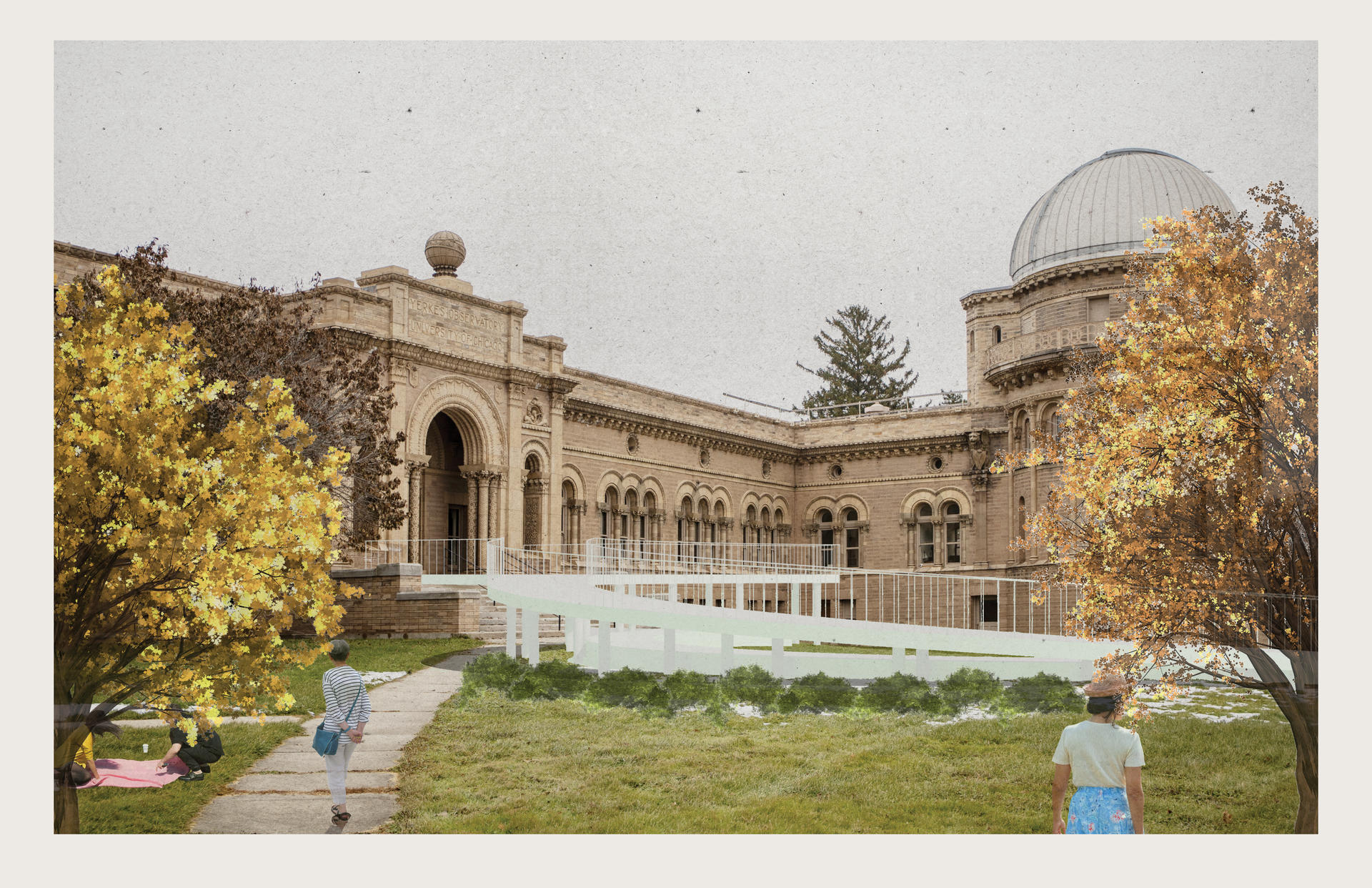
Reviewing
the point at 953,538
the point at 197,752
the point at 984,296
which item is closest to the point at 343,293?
the point at 197,752

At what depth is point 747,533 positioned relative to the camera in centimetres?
1412

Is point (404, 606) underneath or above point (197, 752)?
above

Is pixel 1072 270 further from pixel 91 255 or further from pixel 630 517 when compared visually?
pixel 630 517

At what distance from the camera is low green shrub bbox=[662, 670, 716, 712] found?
7609 millimetres

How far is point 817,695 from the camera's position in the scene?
25.1 feet

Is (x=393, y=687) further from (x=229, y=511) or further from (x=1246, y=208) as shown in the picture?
(x=1246, y=208)

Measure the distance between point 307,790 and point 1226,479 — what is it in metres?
5.60

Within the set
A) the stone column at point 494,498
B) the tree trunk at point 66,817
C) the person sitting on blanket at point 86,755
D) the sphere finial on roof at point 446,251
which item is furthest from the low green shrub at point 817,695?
the stone column at point 494,498

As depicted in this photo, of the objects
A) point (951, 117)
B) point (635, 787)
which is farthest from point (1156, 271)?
point (635, 787)

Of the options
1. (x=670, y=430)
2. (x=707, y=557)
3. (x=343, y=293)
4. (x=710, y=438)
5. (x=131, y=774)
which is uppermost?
(x=343, y=293)

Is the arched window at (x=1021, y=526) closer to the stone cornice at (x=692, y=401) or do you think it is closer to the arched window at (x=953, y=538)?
the arched window at (x=953, y=538)

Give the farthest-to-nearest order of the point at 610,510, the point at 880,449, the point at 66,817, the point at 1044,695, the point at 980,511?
1. the point at 610,510
2. the point at 880,449
3. the point at 980,511
4. the point at 1044,695
5. the point at 66,817

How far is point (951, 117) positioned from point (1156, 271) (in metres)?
1.68

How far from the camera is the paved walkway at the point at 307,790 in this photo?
6.97 metres
